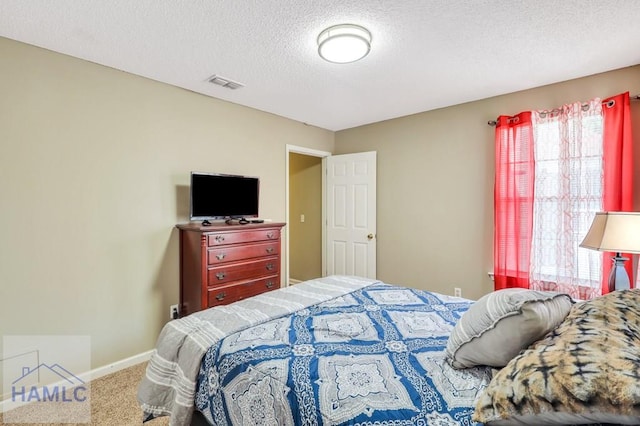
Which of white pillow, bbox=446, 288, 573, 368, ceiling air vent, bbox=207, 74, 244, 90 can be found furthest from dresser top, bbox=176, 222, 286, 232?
white pillow, bbox=446, 288, 573, 368

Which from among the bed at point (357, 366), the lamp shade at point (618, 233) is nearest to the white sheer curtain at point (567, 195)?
the lamp shade at point (618, 233)

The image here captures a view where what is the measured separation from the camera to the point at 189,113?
2.99 m

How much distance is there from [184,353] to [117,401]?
45.1 inches

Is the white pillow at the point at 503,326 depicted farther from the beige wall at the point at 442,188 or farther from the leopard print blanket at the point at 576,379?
the beige wall at the point at 442,188

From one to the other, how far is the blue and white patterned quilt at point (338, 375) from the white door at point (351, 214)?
242 cm

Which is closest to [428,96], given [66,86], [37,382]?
[66,86]

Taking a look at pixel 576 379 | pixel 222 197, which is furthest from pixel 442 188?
pixel 576 379

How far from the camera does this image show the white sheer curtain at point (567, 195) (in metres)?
2.58

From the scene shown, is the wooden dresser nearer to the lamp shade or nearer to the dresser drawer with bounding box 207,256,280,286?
the dresser drawer with bounding box 207,256,280,286

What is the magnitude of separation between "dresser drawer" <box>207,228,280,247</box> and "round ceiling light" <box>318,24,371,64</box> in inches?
64.6

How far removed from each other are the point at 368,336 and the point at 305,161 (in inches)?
149

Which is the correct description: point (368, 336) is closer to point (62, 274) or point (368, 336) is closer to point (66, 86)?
point (62, 274)

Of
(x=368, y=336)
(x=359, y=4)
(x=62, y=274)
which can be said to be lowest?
(x=368, y=336)

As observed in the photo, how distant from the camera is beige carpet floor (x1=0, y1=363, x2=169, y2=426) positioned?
1.93 meters
